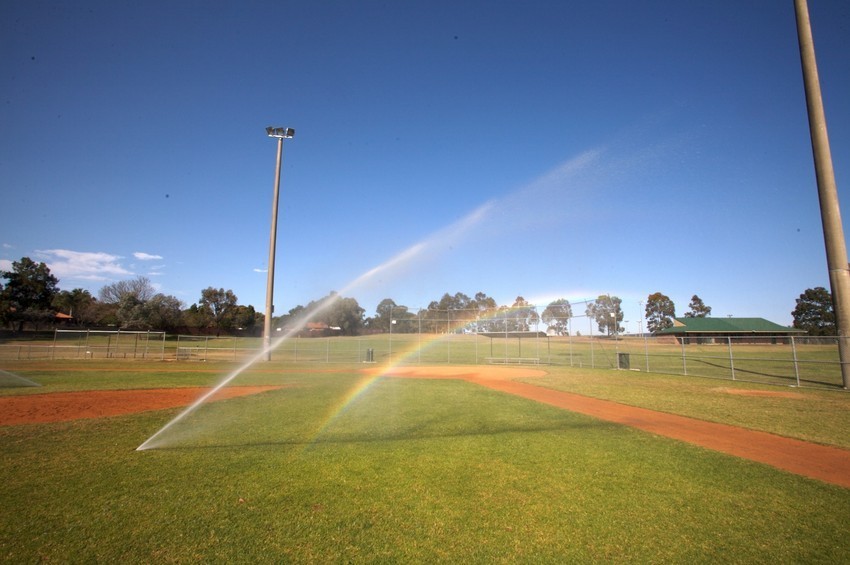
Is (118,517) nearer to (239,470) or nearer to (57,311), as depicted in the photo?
(239,470)

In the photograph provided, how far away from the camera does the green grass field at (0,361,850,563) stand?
140 inches

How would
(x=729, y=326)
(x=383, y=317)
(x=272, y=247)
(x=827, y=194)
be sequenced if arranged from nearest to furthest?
1. (x=827, y=194)
2. (x=272, y=247)
3. (x=383, y=317)
4. (x=729, y=326)

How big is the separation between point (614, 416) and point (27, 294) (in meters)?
88.9

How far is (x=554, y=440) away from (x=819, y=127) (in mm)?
18806

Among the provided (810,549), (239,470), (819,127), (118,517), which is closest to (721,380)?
(819,127)

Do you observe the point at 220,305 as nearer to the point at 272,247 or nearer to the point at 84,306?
the point at 84,306

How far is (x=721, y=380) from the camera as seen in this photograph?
18.6m

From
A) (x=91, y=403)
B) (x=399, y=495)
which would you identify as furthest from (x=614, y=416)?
(x=91, y=403)

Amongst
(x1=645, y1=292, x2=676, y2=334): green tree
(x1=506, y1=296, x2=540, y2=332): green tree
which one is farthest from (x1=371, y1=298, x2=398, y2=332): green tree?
(x1=645, y1=292, x2=676, y2=334): green tree

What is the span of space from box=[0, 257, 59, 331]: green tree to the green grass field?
75045mm

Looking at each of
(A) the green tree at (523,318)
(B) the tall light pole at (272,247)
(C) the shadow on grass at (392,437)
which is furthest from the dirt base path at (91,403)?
(A) the green tree at (523,318)

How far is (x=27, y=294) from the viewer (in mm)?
66312

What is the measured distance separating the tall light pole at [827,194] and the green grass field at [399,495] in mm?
10622

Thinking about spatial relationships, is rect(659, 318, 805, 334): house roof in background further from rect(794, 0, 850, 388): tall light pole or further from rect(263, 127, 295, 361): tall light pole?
rect(263, 127, 295, 361): tall light pole
